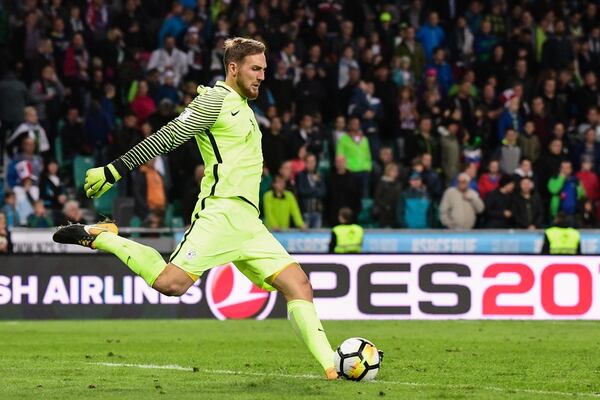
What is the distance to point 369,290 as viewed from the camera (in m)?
19.2

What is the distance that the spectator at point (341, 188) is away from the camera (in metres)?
23.0

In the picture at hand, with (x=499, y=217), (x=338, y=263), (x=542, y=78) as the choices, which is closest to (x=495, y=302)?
(x=338, y=263)

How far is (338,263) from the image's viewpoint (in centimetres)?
1911

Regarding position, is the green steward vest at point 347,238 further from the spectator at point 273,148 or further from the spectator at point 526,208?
the spectator at point 526,208

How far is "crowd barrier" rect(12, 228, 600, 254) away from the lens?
22.0 m

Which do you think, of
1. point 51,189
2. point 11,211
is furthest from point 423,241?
point 11,211

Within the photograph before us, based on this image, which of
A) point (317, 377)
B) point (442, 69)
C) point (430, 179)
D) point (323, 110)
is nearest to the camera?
point (317, 377)

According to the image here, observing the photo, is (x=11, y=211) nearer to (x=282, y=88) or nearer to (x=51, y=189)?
(x=51, y=189)

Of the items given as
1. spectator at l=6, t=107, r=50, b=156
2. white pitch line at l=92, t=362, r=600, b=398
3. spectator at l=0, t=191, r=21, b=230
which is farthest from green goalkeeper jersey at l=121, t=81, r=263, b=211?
spectator at l=6, t=107, r=50, b=156

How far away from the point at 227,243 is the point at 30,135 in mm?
13636

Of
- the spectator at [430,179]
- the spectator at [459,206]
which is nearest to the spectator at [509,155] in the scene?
the spectator at [430,179]

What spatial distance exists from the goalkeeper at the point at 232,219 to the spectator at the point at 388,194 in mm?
13280

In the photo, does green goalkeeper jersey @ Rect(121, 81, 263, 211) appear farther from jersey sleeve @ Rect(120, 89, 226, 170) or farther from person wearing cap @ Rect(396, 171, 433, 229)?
person wearing cap @ Rect(396, 171, 433, 229)

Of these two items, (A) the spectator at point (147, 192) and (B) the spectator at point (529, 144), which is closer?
(A) the spectator at point (147, 192)
